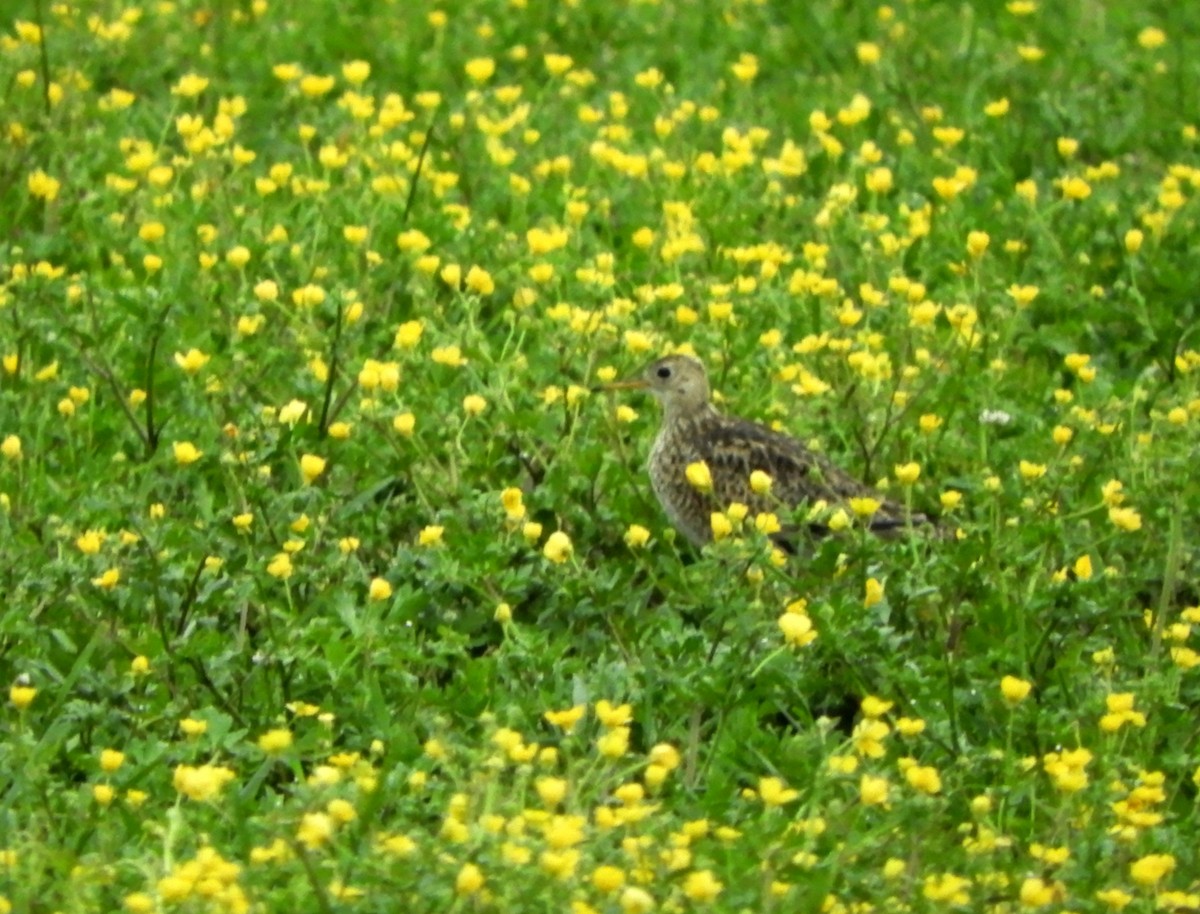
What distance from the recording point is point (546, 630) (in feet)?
22.8

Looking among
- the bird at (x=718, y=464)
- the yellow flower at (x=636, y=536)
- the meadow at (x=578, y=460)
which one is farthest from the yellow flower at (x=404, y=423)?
the bird at (x=718, y=464)

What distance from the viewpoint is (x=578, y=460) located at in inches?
307

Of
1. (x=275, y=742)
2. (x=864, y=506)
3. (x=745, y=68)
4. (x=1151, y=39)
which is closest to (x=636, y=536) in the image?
(x=864, y=506)

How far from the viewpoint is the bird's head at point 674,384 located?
8.11 metres

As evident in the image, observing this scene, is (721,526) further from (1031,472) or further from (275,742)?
(275,742)

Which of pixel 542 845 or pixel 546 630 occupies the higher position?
pixel 542 845

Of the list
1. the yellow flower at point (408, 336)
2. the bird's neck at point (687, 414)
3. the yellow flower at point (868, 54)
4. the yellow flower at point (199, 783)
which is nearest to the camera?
the yellow flower at point (199, 783)

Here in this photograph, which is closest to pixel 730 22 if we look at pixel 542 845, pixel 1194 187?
pixel 1194 187

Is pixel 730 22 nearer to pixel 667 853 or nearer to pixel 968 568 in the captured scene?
pixel 968 568

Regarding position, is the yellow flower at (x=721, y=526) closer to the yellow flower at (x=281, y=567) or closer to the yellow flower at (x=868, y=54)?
the yellow flower at (x=281, y=567)

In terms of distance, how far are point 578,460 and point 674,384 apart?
49 centimetres

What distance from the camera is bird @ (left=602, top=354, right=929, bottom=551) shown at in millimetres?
7625

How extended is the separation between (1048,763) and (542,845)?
122cm

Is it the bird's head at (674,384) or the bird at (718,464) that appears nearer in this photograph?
the bird at (718,464)
